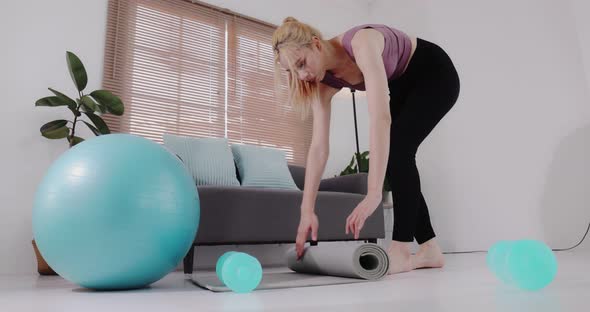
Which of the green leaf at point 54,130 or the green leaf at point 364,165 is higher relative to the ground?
the green leaf at point 54,130

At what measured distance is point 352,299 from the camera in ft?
3.05

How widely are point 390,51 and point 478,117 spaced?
8.06ft

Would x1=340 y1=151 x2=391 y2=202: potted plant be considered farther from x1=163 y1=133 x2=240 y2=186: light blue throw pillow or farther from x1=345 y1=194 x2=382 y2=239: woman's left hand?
x1=345 y1=194 x2=382 y2=239: woman's left hand

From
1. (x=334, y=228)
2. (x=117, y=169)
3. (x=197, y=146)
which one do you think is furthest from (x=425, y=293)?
(x=197, y=146)

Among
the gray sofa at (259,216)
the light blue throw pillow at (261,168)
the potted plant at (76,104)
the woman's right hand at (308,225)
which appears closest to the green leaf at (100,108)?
the potted plant at (76,104)

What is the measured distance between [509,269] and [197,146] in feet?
7.56

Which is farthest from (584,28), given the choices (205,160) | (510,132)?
(205,160)

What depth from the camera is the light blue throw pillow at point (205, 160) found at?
9.15 feet

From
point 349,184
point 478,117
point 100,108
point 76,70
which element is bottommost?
point 349,184

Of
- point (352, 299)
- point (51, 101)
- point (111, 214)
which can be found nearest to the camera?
point (352, 299)

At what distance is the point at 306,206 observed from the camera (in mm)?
1583

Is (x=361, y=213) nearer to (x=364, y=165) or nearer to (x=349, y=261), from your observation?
(x=349, y=261)

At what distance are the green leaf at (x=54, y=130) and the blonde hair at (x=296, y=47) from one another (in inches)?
69.1

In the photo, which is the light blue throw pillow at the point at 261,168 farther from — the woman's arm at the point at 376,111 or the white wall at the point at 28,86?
the woman's arm at the point at 376,111
